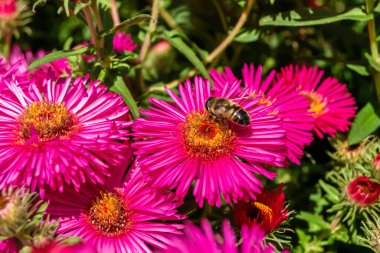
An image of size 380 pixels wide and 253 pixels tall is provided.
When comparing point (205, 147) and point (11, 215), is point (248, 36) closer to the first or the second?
point (205, 147)

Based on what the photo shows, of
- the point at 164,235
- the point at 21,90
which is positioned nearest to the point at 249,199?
the point at 164,235

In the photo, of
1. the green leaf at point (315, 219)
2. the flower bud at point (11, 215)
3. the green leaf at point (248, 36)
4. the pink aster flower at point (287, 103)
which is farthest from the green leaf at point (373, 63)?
the flower bud at point (11, 215)

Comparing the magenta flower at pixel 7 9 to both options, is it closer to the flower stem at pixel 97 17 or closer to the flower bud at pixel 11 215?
the flower stem at pixel 97 17

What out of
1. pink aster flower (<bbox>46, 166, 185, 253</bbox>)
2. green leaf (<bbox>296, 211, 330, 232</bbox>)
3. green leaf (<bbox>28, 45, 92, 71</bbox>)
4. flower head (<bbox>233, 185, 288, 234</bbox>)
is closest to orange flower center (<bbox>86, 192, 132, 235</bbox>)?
pink aster flower (<bbox>46, 166, 185, 253</bbox>)

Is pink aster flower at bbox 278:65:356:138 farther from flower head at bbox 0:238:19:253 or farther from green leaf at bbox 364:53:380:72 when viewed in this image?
flower head at bbox 0:238:19:253

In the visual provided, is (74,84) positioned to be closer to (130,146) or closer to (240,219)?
(130,146)
